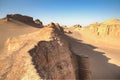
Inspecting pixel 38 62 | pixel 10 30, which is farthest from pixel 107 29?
pixel 38 62

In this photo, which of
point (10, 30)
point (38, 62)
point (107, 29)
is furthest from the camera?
point (107, 29)

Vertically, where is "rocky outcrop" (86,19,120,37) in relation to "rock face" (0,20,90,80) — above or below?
below

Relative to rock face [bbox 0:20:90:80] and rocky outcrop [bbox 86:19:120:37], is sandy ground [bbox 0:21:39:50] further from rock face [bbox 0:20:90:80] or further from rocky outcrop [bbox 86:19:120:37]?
rock face [bbox 0:20:90:80]

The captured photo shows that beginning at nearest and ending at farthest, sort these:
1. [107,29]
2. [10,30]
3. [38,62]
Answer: [38,62] < [10,30] < [107,29]

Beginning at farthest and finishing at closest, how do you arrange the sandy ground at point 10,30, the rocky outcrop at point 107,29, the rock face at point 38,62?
1. the rocky outcrop at point 107,29
2. the sandy ground at point 10,30
3. the rock face at point 38,62

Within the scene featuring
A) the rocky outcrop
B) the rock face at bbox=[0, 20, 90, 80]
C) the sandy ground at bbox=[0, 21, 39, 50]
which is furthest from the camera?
the rocky outcrop

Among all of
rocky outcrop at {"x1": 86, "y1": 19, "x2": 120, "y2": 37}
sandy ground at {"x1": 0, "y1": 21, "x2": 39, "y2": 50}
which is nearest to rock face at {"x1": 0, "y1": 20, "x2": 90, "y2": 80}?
sandy ground at {"x1": 0, "y1": 21, "x2": 39, "y2": 50}

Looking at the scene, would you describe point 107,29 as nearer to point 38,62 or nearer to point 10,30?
point 10,30

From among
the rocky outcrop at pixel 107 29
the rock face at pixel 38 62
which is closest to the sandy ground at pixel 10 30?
the rocky outcrop at pixel 107 29

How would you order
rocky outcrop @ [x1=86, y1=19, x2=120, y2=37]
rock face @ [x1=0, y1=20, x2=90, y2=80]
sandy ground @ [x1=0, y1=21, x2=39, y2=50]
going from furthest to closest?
rocky outcrop @ [x1=86, y1=19, x2=120, y2=37], sandy ground @ [x1=0, y1=21, x2=39, y2=50], rock face @ [x1=0, y1=20, x2=90, y2=80]

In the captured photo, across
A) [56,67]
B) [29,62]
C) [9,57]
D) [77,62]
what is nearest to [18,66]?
[29,62]

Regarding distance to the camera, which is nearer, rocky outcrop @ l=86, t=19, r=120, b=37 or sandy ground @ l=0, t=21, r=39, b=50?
sandy ground @ l=0, t=21, r=39, b=50

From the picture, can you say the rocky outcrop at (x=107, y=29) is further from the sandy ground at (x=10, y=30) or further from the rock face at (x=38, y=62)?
the rock face at (x=38, y=62)

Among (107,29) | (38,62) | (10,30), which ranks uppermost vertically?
(38,62)
